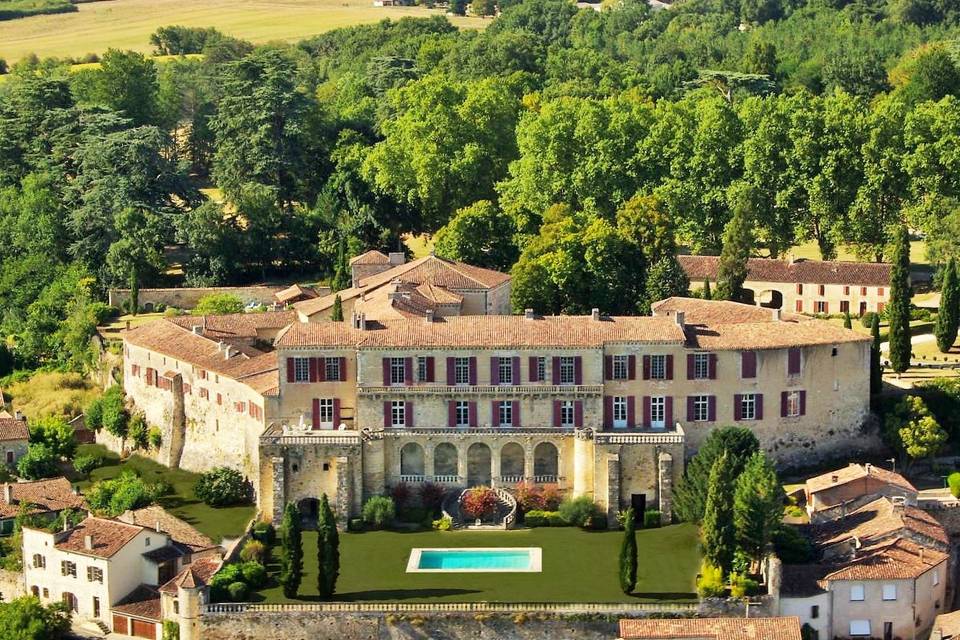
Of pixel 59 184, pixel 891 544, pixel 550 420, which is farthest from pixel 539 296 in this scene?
pixel 59 184

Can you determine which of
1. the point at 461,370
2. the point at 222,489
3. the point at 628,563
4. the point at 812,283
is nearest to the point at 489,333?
the point at 461,370

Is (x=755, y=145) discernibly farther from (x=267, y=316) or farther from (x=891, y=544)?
(x=891, y=544)

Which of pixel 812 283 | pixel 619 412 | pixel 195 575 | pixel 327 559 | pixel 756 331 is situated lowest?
pixel 195 575

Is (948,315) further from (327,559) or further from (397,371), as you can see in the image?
(327,559)

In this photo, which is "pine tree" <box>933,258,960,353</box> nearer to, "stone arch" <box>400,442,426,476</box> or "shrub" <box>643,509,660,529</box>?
"shrub" <box>643,509,660,529</box>

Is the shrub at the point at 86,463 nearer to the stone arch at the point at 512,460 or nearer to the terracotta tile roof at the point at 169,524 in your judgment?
the terracotta tile roof at the point at 169,524

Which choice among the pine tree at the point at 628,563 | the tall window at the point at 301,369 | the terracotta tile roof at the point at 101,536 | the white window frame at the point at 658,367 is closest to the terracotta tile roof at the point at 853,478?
the white window frame at the point at 658,367
